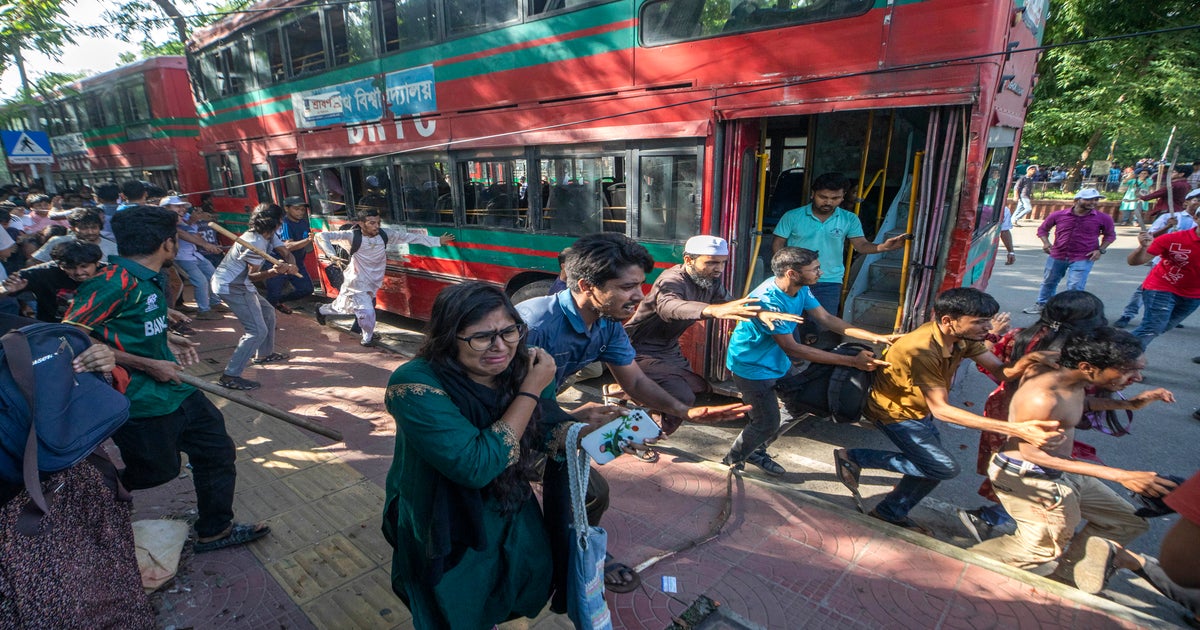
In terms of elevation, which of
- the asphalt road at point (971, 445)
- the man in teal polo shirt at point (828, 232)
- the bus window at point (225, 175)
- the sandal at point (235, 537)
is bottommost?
the asphalt road at point (971, 445)

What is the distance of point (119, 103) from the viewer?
41.9 feet

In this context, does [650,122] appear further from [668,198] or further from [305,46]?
[305,46]

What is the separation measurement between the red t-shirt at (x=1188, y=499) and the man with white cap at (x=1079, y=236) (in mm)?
5143

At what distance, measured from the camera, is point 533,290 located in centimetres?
554

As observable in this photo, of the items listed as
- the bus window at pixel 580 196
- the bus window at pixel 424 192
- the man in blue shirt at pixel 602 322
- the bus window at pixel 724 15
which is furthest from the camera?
the bus window at pixel 424 192

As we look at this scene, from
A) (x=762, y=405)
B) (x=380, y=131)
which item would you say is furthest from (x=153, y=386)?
(x=380, y=131)

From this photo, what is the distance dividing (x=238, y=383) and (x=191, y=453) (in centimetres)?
262

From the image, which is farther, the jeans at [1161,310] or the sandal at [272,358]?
the sandal at [272,358]

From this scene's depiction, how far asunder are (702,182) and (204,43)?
8909 mm

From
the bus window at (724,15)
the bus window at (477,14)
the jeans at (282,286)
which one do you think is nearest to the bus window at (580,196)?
the bus window at (724,15)

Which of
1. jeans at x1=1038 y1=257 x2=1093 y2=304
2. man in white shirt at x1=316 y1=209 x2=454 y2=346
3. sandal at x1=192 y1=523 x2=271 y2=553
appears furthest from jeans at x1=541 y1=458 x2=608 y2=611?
jeans at x1=1038 y1=257 x2=1093 y2=304

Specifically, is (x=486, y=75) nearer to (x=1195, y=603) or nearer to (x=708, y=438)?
(x=708, y=438)

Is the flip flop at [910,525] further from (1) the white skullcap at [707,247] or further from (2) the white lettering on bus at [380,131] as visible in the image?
(2) the white lettering on bus at [380,131]

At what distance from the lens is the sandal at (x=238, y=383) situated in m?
4.98
